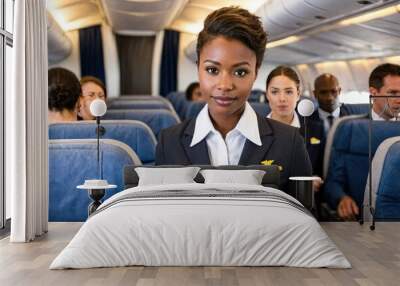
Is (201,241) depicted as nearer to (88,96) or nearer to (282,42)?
(282,42)

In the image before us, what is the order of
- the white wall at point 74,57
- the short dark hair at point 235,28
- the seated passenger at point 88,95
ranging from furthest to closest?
the white wall at point 74,57
the seated passenger at point 88,95
the short dark hair at point 235,28

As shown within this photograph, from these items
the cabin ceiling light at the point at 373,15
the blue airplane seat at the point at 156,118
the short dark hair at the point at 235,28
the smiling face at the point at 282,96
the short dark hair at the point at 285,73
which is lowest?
the blue airplane seat at the point at 156,118

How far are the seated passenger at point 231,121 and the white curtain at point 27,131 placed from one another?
4.45 feet

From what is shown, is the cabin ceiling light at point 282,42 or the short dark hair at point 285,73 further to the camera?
the cabin ceiling light at point 282,42

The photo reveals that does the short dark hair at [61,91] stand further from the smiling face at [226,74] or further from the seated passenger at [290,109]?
the seated passenger at [290,109]

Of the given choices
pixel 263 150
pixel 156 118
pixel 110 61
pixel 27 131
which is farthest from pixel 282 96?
pixel 110 61

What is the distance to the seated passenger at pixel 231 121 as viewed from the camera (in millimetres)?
8016

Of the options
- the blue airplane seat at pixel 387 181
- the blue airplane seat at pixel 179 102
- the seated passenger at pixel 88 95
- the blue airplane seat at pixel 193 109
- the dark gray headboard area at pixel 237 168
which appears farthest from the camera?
the blue airplane seat at pixel 179 102

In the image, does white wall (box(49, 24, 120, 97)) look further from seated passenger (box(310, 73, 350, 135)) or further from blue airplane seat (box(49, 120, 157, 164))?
seated passenger (box(310, 73, 350, 135))

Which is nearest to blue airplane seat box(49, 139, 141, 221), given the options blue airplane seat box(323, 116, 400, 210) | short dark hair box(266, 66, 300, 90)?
short dark hair box(266, 66, 300, 90)

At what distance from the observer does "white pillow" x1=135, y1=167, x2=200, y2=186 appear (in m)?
7.40

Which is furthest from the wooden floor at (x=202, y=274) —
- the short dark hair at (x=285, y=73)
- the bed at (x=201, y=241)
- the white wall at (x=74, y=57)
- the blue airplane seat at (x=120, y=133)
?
the white wall at (x=74, y=57)

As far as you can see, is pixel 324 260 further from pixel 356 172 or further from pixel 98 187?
pixel 356 172

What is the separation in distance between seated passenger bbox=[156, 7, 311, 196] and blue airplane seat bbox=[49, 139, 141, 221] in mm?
460
